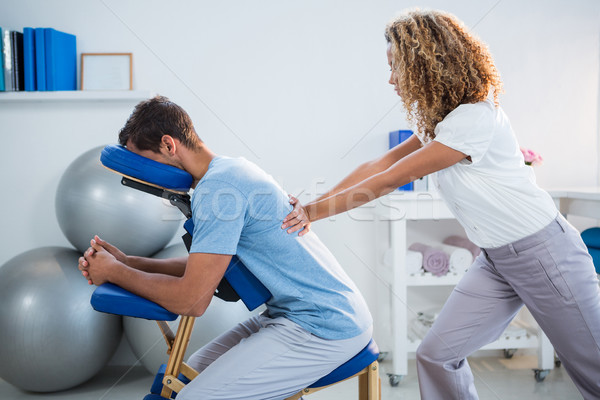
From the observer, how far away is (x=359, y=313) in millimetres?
1145

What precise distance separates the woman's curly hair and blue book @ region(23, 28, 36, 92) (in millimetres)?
1664

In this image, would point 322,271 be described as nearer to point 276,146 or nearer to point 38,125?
point 276,146

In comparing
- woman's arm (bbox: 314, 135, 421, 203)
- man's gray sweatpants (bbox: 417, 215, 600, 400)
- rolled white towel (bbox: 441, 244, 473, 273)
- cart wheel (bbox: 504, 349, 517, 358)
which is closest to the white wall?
rolled white towel (bbox: 441, 244, 473, 273)

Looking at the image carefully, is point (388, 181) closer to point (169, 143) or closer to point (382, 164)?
point (382, 164)

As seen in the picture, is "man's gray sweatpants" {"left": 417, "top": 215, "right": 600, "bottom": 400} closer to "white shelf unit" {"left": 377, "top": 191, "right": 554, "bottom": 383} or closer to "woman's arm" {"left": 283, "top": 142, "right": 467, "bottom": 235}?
"woman's arm" {"left": 283, "top": 142, "right": 467, "bottom": 235}

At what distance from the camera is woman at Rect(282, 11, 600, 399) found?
1.17 metres

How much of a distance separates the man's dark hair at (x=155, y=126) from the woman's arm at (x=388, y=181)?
0.32m

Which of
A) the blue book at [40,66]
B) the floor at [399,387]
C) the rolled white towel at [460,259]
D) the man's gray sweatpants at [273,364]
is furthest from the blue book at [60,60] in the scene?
the rolled white towel at [460,259]

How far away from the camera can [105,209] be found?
6.31 ft

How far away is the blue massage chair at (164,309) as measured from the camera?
1.05 metres

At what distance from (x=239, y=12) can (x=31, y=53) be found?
0.92m

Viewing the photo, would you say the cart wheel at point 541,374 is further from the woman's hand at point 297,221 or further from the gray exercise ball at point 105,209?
the gray exercise ball at point 105,209

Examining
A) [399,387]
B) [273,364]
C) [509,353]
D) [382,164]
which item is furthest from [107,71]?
[509,353]

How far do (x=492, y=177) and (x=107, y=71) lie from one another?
1.81 metres
